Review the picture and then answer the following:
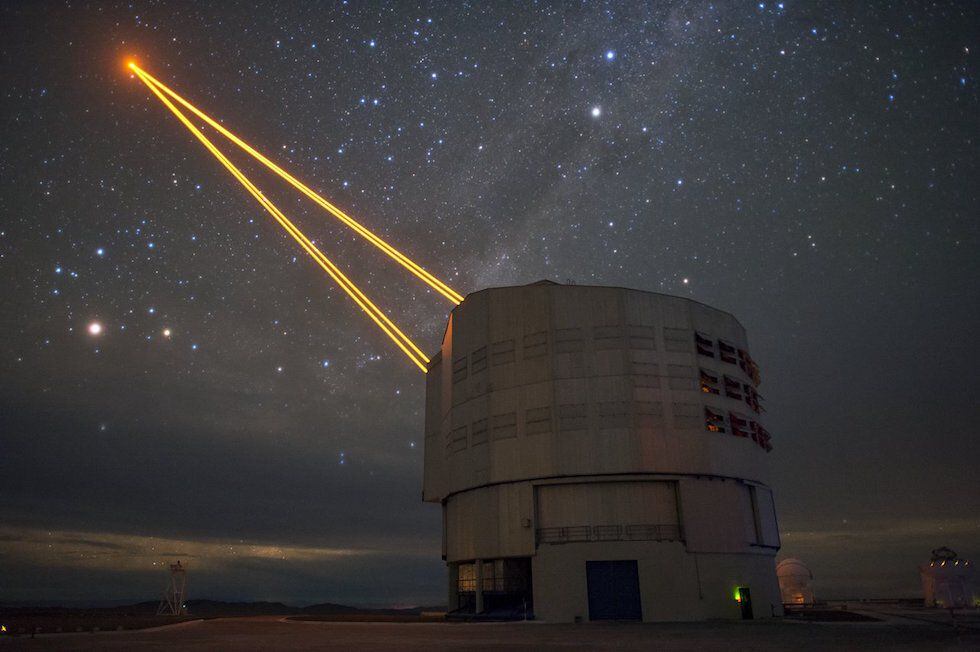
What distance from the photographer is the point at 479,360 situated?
47.2 metres

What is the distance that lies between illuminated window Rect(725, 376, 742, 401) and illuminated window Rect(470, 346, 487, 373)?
17.9 m

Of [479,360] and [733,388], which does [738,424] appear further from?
[479,360]

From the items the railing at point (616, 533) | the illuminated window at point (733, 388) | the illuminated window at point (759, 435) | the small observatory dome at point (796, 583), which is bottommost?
the small observatory dome at point (796, 583)

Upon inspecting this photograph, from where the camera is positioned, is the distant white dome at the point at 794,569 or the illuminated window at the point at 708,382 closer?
the illuminated window at the point at 708,382

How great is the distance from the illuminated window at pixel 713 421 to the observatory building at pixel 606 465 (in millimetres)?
112


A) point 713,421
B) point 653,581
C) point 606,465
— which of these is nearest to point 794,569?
point 713,421

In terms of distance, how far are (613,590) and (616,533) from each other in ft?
11.0

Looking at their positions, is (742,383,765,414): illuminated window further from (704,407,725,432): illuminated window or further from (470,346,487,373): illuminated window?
(470,346,487,373): illuminated window

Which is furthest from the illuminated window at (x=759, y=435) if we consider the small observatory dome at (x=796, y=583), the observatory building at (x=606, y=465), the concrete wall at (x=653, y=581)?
the small observatory dome at (x=796, y=583)

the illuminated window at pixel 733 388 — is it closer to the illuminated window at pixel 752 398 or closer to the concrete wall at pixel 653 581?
the illuminated window at pixel 752 398

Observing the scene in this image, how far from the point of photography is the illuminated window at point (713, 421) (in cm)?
4338

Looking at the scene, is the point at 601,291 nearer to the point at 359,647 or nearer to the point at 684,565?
Answer: the point at 684,565

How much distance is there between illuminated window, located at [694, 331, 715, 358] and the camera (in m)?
45.4

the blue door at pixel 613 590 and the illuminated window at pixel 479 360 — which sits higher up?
the illuminated window at pixel 479 360
